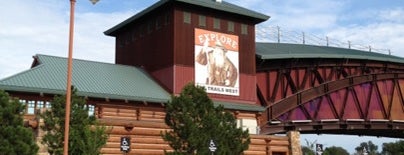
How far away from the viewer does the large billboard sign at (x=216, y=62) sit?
A: 41.9 metres

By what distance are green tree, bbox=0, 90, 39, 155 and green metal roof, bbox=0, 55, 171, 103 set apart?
25.0 feet

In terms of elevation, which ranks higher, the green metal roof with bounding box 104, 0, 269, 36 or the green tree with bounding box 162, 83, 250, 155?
the green metal roof with bounding box 104, 0, 269, 36

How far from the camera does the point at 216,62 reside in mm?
42688

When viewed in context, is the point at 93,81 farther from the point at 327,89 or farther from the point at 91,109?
the point at 327,89

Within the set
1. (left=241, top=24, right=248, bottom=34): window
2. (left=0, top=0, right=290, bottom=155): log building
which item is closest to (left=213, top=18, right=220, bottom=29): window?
(left=0, top=0, right=290, bottom=155): log building

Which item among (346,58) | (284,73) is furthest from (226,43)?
(346,58)

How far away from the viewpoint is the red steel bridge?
162 ft

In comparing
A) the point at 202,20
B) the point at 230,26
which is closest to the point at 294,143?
the point at 230,26

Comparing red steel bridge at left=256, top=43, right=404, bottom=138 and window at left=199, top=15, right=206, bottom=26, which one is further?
red steel bridge at left=256, top=43, right=404, bottom=138

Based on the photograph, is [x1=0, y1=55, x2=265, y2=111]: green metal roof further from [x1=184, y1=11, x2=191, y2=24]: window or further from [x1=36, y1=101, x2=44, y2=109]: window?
[x1=184, y1=11, x2=191, y2=24]: window

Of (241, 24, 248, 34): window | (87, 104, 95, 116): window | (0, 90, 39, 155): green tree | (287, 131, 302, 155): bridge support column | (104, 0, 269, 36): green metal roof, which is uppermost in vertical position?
(104, 0, 269, 36): green metal roof

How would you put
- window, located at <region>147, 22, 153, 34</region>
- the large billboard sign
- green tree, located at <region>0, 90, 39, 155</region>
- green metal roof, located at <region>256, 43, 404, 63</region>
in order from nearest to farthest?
green tree, located at <region>0, 90, 39, 155</region>, the large billboard sign, window, located at <region>147, 22, 153, 34</region>, green metal roof, located at <region>256, 43, 404, 63</region>

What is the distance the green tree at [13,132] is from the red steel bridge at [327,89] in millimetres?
25505

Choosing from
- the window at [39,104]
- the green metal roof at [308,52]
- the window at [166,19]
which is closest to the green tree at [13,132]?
the window at [39,104]
